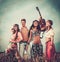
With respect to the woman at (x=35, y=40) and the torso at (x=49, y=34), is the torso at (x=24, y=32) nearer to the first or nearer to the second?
the woman at (x=35, y=40)

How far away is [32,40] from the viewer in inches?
99.9

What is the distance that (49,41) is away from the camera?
253 centimetres

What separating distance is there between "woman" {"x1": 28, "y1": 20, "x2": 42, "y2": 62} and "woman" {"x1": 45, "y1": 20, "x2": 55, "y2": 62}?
0.09 meters

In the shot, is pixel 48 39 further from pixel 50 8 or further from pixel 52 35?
pixel 50 8

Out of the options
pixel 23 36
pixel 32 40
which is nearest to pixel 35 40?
pixel 32 40

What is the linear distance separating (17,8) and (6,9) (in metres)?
0.13

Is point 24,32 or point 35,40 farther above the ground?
point 24,32

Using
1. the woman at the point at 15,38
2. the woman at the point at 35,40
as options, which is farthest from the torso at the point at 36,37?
the woman at the point at 15,38

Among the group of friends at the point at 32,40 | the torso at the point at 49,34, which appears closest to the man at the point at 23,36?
the group of friends at the point at 32,40

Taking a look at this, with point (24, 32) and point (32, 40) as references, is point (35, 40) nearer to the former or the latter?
point (32, 40)

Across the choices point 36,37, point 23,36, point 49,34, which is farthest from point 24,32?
point 49,34

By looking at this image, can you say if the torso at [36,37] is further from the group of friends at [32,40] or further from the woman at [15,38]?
the woman at [15,38]

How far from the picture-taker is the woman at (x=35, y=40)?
2.51 metres

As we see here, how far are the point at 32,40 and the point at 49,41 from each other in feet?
0.65
